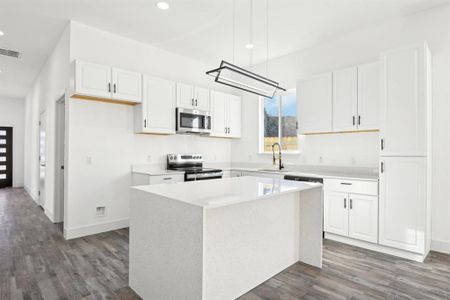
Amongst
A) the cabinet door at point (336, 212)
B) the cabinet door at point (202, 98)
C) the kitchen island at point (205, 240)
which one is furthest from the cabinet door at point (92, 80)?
the cabinet door at point (336, 212)

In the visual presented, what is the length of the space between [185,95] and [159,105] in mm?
569

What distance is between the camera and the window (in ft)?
16.3

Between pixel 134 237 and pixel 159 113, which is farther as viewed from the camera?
pixel 159 113

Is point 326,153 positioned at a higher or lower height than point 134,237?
higher

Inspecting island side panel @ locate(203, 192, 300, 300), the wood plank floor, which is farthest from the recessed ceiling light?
the wood plank floor

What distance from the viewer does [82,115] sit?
12.6ft

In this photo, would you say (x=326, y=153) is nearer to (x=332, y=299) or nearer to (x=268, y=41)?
(x=268, y=41)

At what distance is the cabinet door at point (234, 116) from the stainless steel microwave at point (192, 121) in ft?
2.20

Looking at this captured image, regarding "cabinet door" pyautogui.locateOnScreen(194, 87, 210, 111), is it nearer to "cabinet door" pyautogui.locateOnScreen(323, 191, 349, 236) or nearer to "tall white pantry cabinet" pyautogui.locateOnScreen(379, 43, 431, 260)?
"cabinet door" pyautogui.locateOnScreen(323, 191, 349, 236)

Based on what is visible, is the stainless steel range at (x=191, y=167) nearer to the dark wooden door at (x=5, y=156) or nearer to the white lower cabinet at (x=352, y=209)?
the white lower cabinet at (x=352, y=209)

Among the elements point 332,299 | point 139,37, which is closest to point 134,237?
point 332,299

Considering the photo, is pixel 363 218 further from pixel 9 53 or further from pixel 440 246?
pixel 9 53

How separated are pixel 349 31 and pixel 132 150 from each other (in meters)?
3.86

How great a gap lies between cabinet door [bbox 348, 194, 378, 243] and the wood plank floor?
0.19 m
